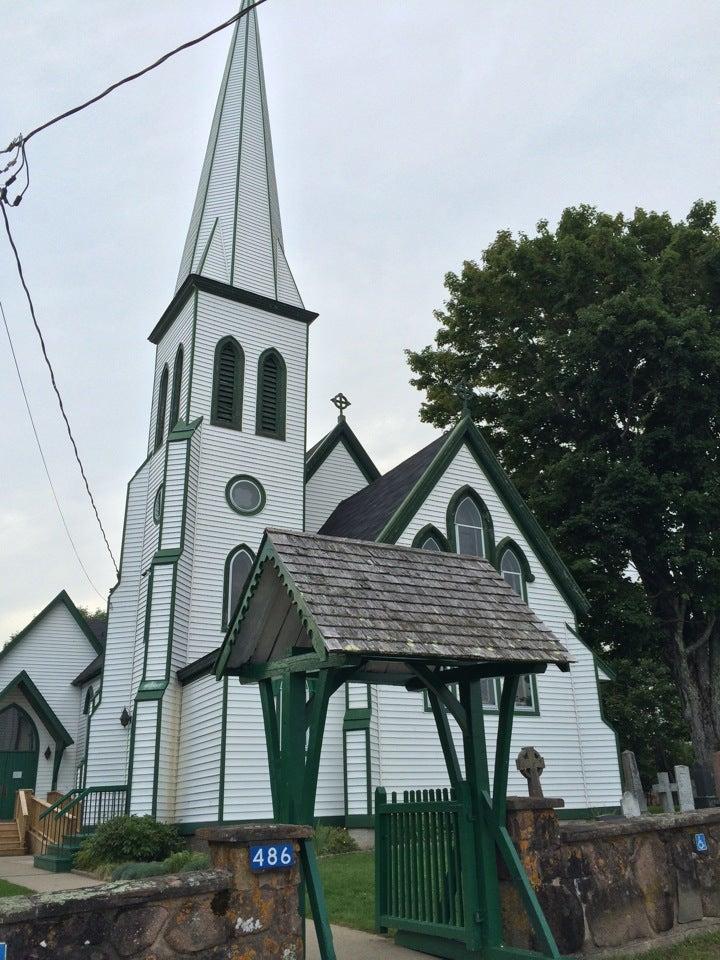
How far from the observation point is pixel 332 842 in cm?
1502

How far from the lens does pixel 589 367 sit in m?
26.1

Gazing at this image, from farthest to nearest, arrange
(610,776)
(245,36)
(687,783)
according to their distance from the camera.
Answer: (245,36), (610,776), (687,783)

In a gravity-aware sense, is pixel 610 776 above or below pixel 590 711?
below

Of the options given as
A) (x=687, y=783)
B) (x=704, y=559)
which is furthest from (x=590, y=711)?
(x=704, y=559)

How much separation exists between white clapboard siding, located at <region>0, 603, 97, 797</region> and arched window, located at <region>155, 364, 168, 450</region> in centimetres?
913

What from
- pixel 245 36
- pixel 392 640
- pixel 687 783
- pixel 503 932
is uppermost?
pixel 245 36

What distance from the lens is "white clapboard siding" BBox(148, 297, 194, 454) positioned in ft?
70.9

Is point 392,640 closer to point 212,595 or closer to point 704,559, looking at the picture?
point 212,595

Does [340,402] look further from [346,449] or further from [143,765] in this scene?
[143,765]

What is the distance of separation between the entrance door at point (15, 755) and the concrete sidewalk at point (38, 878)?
24.1 ft

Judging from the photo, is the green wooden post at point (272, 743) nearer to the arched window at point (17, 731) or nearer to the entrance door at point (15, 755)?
the entrance door at point (15, 755)

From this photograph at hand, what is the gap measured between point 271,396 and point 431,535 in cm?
668

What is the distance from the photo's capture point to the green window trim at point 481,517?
18875 millimetres

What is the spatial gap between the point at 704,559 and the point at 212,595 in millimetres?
13707
